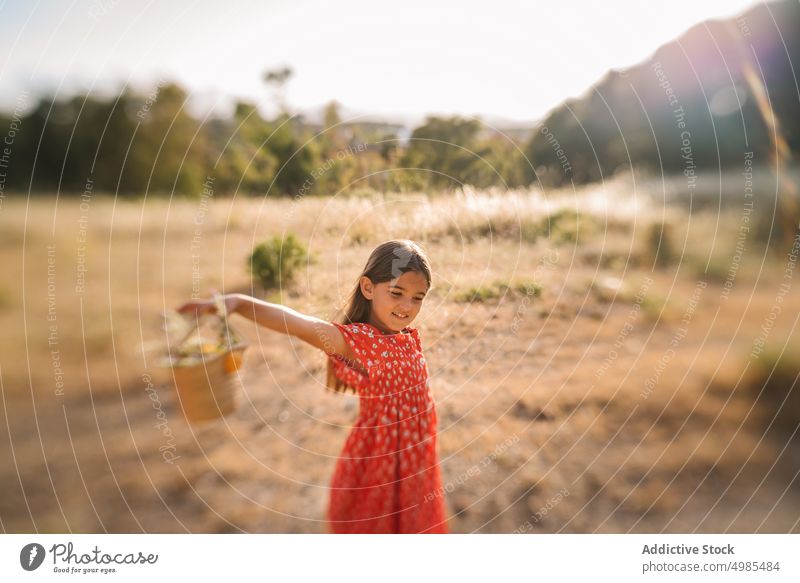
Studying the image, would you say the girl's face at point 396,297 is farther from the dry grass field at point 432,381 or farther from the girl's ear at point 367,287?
the dry grass field at point 432,381

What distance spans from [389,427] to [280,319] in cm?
51

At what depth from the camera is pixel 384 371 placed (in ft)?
6.00

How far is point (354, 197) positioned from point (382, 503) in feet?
4.42

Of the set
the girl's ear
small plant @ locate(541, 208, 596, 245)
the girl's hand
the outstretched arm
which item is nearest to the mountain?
small plant @ locate(541, 208, 596, 245)

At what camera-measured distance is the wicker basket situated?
6.33 feet

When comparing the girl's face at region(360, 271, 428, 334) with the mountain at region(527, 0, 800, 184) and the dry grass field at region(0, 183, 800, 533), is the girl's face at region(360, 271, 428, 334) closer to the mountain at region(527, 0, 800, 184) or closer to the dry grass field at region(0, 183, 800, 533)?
the dry grass field at region(0, 183, 800, 533)

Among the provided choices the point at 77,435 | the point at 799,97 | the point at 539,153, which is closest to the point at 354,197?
the point at 539,153

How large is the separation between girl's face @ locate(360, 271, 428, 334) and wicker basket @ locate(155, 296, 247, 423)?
0.51 meters

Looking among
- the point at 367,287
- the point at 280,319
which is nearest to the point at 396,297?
the point at 367,287

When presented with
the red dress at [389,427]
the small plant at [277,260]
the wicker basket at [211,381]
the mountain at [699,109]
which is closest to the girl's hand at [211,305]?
the wicker basket at [211,381]

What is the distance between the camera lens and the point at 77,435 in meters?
2.69

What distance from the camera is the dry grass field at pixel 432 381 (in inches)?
101
